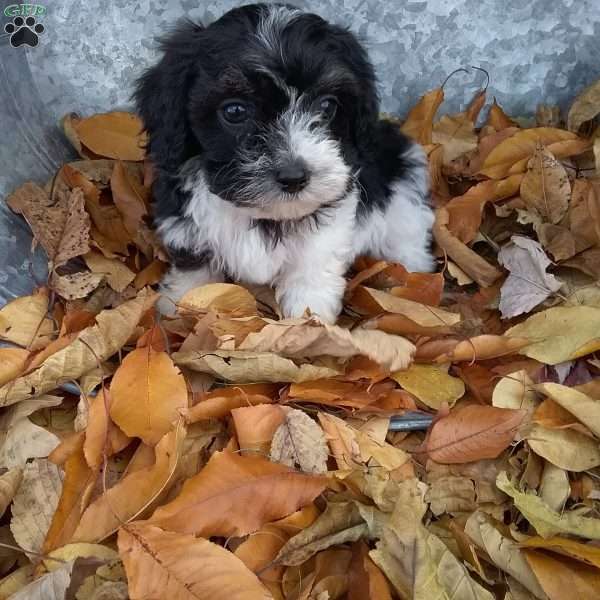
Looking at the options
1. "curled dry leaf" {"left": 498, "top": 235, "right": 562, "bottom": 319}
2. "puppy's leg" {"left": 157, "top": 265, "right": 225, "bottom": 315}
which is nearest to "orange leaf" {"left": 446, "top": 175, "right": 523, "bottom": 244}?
"curled dry leaf" {"left": 498, "top": 235, "right": 562, "bottom": 319}

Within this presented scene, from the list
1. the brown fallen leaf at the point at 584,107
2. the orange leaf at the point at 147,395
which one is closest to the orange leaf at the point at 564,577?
the orange leaf at the point at 147,395

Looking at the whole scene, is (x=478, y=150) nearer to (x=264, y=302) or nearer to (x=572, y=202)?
(x=572, y=202)

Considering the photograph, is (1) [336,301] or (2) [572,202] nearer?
(1) [336,301]

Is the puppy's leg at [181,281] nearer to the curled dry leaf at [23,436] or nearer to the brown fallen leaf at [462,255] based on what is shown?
the curled dry leaf at [23,436]

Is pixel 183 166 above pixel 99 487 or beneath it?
above

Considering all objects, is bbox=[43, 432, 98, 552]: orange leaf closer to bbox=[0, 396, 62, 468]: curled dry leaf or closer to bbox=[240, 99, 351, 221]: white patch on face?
bbox=[0, 396, 62, 468]: curled dry leaf

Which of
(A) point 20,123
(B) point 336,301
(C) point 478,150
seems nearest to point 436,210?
(C) point 478,150
